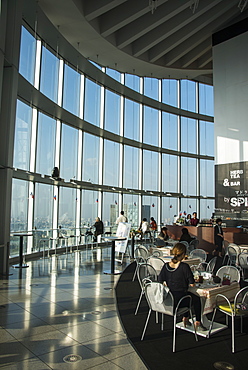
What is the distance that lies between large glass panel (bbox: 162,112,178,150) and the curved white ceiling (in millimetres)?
2560

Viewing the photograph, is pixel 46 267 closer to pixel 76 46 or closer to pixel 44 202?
pixel 44 202

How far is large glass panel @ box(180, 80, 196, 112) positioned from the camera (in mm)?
20016

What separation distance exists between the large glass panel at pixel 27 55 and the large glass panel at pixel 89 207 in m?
5.66

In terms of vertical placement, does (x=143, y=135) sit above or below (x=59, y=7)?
below

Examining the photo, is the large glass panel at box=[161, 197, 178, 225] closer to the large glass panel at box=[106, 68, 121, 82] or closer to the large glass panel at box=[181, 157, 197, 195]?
the large glass panel at box=[181, 157, 197, 195]

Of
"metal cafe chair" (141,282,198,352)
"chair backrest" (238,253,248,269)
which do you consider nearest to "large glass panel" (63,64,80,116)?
"chair backrest" (238,253,248,269)

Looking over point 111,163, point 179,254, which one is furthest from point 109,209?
point 179,254

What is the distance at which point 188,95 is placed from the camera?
2025cm

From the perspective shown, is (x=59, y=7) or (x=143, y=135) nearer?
(x=59, y=7)

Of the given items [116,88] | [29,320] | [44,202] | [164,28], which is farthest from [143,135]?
[29,320]

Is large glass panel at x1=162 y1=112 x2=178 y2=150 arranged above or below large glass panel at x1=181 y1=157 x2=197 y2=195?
above

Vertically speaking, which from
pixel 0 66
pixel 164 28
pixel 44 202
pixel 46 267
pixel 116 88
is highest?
pixel 164 28

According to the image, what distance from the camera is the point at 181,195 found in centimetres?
1953

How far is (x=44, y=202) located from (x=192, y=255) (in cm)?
648
